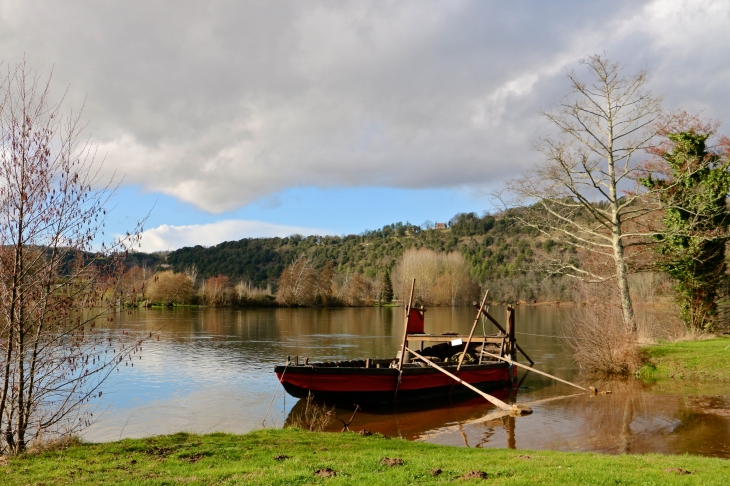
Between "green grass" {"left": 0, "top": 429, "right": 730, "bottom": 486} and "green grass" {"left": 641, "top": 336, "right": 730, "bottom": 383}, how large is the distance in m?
12.8

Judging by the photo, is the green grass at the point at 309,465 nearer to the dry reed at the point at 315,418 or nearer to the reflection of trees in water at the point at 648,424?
the reflection of trees in water at the point at 648,424

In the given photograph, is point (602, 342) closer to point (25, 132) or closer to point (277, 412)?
point (277, 412)

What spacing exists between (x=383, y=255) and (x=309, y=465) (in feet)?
456

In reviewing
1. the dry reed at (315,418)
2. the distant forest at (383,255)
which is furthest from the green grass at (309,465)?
the distant forest at (383,255)

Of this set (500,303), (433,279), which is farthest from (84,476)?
(500,303)

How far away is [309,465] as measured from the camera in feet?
27.2

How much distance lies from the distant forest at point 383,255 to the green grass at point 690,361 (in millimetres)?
74116

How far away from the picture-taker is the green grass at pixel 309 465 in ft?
24.6

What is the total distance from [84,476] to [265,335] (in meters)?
33.3

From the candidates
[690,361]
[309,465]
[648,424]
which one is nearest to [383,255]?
[690,361]

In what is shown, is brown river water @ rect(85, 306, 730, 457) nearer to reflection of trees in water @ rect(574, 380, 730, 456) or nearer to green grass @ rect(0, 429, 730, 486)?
reflection of trees in water @ rect(574, 380, 730, 456)

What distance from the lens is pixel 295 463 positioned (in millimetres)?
8461

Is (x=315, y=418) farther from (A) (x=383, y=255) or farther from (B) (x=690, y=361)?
(A) (x=383, y=255)

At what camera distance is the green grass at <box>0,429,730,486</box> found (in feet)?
24.6
